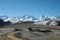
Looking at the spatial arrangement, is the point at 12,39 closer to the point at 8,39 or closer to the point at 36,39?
A: the point at 8,39

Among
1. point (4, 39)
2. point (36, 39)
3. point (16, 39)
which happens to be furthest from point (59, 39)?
point (4, 39)

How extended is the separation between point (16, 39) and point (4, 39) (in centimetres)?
140

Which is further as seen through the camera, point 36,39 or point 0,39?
point 36,39

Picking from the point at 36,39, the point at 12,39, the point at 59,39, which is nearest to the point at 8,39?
the point at 12,39

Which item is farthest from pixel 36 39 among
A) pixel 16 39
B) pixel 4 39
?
pixel 4 39

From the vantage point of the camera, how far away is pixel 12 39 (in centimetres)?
1878

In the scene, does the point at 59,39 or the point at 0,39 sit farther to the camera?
the point at 59,39

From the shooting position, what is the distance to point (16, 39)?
19125 millimetres

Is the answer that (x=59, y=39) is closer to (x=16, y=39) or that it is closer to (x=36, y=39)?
(x=36, y=39)

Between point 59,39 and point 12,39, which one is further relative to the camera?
point 59,39

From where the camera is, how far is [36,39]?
67.3 feet

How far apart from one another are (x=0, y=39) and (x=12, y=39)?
4.90ft

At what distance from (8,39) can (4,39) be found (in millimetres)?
494

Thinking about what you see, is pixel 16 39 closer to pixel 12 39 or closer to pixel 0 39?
pixel 12 39
